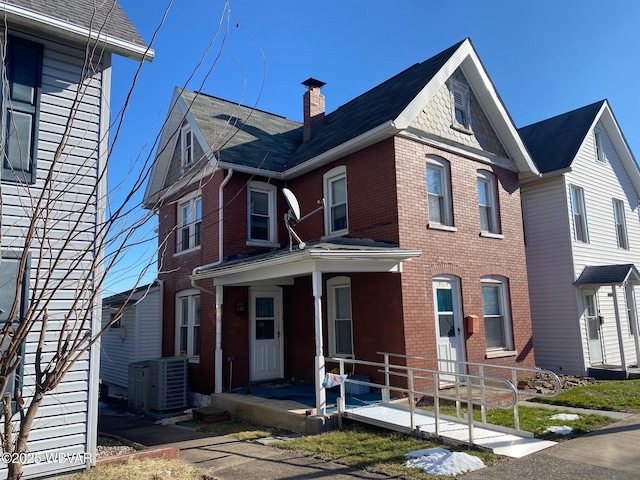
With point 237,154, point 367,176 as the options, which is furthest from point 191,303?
point 367,176

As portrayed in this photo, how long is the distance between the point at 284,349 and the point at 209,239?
368 centimetres

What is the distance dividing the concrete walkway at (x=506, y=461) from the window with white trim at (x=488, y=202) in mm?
5721

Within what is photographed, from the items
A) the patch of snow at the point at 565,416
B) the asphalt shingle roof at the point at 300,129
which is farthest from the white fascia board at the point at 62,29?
the patch of snow at the point at 565,416

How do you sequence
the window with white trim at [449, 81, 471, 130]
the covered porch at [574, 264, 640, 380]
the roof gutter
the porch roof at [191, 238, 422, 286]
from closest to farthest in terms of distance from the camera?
the porch roof at [191, 238, 422, 286] → the roof gutter → the window with white trim at [449, 81, 471, 130] → the covered porch at [574, 264, 640, 380]

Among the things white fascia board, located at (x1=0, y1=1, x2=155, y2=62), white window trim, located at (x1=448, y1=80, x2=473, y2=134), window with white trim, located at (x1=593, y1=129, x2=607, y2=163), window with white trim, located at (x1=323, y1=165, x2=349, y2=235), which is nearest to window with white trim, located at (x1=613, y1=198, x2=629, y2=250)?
window with white trim, located at (x1=593, y1=129, x2=607, y2=163)

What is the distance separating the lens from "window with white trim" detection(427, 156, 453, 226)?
1169 cm

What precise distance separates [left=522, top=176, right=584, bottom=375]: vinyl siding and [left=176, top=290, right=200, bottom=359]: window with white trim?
10.4 meters

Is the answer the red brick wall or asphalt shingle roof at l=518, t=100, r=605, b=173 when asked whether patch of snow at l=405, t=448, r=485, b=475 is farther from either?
asphalt shingle roof at l=518, t=100, r=605, b=173

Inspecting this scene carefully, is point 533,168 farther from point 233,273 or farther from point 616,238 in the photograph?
point 233,273

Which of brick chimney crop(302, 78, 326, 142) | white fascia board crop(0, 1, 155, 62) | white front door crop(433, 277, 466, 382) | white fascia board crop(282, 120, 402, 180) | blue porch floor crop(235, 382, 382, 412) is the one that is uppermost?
brick chimney crop(302, 78, 326, 142)

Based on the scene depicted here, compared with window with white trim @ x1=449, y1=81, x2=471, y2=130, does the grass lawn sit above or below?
below

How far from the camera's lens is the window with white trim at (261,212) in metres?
13.5

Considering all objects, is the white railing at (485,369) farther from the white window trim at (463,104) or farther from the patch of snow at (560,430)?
the white window trim at (463,104)

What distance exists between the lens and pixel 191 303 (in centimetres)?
1409
